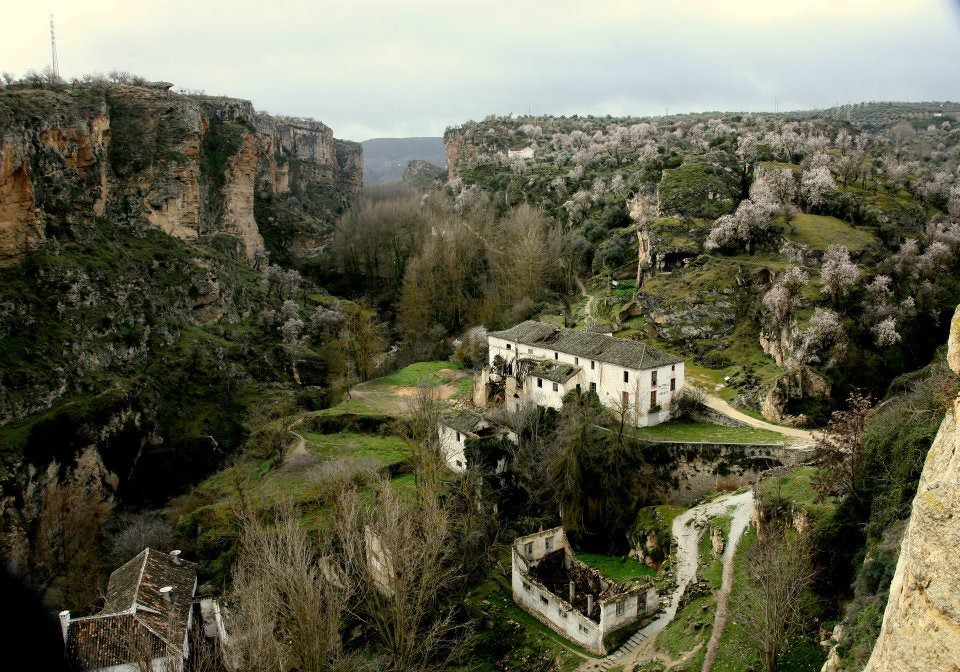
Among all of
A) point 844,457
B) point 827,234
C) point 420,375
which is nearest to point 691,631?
point 844,457

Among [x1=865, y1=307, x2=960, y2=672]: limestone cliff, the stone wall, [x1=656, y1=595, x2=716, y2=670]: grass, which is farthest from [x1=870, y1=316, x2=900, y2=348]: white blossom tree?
[x1=865, y1=307, x2=960, y2=672]: limestone cliff

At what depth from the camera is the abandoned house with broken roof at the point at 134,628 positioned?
1927 cm

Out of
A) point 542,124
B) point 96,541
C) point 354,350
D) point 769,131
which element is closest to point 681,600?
point 96,541

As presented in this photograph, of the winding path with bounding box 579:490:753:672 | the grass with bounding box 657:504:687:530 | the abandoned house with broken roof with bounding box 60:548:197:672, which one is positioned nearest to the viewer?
the abandoned house with broken roof with bounding box 60:548:197:672

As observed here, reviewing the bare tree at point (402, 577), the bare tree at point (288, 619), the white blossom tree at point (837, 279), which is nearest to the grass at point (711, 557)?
the bare tree at point (402, 577)

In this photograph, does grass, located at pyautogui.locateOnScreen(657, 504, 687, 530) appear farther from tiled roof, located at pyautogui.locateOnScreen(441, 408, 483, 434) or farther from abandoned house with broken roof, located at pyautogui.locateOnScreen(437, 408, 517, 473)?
tiled roof, located at pyautogui.locateOnScreen(441, 408, 483, 434)

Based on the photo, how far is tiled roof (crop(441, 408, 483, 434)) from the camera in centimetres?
3312

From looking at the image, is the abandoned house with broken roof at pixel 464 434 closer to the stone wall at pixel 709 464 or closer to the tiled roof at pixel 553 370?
the tiled roof at pixel 553 370

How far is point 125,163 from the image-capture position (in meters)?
52.4

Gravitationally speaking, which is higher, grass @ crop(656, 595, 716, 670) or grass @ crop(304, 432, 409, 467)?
grass @ crop(656, 595, 716, 670)

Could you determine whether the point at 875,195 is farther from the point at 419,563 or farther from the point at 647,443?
the point at 419,563

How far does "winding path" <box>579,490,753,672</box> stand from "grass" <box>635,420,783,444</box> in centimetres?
326

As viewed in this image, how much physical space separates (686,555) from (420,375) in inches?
1081

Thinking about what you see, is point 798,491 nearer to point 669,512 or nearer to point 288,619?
point 669,512
